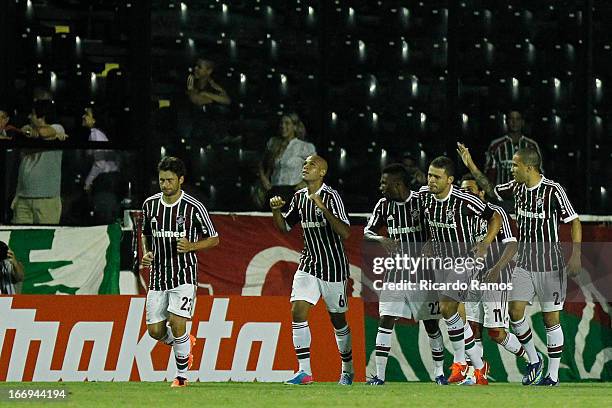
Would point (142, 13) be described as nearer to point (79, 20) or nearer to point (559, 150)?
point (79, 20)

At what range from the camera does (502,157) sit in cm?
1748

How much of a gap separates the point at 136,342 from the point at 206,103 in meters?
4.24

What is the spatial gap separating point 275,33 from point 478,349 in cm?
596

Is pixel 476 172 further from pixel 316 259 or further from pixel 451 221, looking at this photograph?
pixel 316 259

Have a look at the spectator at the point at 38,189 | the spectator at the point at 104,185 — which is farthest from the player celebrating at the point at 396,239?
the spectator at the point at 38,189

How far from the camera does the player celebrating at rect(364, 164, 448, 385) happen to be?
44.1 ft

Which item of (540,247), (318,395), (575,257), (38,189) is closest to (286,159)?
(38,189)

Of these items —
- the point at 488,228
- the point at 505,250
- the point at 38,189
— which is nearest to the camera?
the point at 488,228

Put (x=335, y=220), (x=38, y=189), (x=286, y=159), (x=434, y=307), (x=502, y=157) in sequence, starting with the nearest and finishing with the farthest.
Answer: (x=335, y=220) < (x=434, y=307) < (x=38, y=189) < (x=286, y=159) < (x=502, y=157)

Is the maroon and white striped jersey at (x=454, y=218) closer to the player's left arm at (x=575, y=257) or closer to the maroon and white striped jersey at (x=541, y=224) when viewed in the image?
the maroon and white striped jersey at (x=541, y=224)

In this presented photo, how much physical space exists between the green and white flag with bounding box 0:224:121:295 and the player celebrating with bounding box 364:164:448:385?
2971mm

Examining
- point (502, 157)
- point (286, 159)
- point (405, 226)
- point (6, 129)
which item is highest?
point (6, 129)

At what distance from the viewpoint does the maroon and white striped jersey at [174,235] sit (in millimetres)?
12602

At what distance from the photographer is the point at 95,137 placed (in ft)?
55.6
